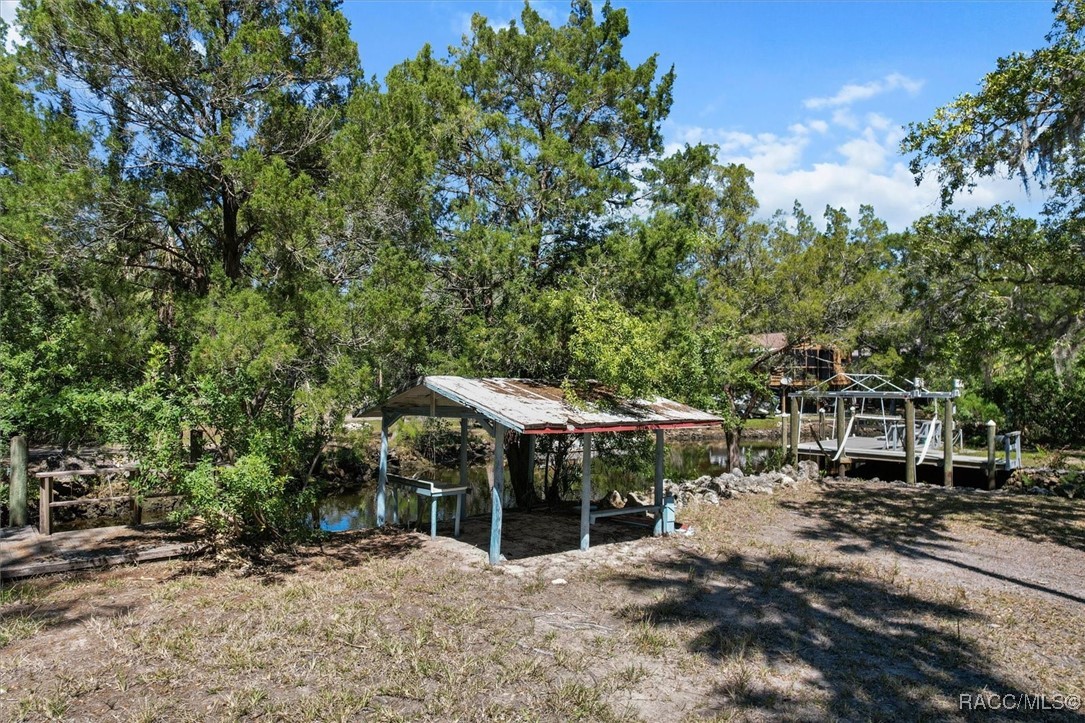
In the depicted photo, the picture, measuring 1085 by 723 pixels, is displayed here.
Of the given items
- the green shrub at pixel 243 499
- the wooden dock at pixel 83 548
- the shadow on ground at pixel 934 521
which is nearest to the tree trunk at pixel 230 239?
the green shrub at pixel 243 499

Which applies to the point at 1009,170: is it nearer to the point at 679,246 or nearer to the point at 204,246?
the point at 679,246

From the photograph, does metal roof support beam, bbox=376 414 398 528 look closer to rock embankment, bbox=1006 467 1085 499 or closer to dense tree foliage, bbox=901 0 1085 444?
dense tree foliage, bbox=901 0 1085 444

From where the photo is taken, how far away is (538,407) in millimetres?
9359

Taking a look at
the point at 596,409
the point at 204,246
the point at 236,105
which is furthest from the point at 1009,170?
the point at 204,246

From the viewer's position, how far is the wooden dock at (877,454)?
17375 mm

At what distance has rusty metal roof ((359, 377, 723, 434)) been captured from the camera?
8.69 metres

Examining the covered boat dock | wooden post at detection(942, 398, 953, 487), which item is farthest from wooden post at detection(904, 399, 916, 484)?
the covered boat dock

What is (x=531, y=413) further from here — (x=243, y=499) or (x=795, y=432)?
(x=795, y=432)

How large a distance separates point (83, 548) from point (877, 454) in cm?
1818

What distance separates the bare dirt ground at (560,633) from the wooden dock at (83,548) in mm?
336

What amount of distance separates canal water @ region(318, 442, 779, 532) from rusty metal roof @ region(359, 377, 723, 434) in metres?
2.62

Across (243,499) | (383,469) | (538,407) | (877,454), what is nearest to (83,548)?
(243,499)

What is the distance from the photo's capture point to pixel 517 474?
1415cm

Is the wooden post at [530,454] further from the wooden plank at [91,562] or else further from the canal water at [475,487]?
the wooden plank at [91,562]
